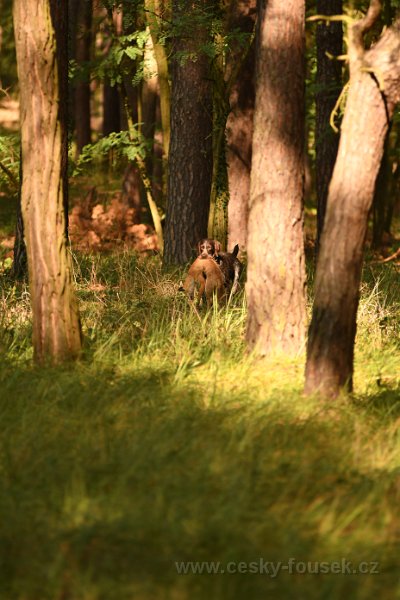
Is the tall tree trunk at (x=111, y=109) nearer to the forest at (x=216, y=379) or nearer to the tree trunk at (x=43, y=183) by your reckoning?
the forest at (x=216, y=379)

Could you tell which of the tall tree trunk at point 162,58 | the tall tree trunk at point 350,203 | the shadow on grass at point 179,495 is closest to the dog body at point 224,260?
the tall tree trunk at point 350,203

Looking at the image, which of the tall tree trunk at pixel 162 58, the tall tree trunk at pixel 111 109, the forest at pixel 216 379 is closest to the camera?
the forest at pixel 216 379

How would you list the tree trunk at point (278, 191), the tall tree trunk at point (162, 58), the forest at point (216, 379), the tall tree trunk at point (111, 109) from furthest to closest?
the tall tree trunk at point (111, 109) < the tall tree trunk at point (162, 58) < the tree trunk at point (278, 191) < the forest at point (216, 379)

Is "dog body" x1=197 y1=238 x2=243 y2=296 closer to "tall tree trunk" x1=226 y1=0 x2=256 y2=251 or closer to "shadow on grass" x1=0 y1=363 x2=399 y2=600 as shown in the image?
"tall tree trunk" x1=226 y1=0 x2=256 y2=251

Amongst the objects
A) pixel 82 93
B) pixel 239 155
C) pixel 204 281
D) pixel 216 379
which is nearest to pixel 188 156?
pixel 239 155

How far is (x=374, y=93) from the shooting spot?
7559 mm

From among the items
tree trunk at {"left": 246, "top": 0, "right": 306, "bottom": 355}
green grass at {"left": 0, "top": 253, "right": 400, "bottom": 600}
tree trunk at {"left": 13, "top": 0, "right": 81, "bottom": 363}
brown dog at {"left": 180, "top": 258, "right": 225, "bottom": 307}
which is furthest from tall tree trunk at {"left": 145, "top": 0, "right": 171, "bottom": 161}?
green grass at {"left": 0, "top": 253, "right": 400, "bottom": 600}

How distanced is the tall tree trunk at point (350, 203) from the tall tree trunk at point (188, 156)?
6967 millimetres

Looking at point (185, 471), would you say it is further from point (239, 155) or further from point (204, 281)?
point (239, 155)

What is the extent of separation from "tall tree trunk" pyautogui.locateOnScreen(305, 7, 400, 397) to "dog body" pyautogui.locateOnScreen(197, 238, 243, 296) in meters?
3.97

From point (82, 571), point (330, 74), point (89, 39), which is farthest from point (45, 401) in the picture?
point (89, 39)

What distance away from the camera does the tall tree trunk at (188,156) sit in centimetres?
1460

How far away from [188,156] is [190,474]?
31.4 feet

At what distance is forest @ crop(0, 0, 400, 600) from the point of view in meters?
Answer: 4.99
